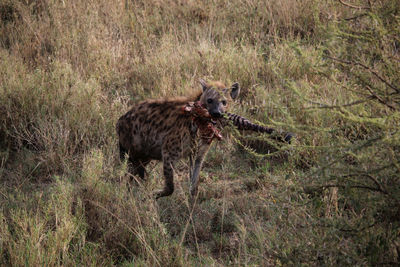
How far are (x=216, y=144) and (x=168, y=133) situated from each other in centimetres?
101

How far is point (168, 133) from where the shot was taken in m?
5.43

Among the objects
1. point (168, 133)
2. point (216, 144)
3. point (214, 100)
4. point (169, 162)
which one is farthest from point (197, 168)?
point (216, 144)

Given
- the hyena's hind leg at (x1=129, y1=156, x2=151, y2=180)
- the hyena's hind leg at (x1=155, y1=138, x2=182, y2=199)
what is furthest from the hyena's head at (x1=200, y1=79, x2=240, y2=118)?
the hyena's hind leg at (x1=129, y1=156, x2=151, y2=180)

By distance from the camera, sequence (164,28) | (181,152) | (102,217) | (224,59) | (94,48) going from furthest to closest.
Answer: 1. (164,28)
2. (94,48)
3. (224,59)
4. (181,152)
5. (102,217)

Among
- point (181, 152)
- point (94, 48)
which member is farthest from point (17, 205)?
point (94, 48)

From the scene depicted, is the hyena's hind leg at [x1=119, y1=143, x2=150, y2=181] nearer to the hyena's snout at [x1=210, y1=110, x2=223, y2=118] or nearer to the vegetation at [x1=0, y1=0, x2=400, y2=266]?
the vegetation at [x1=0, y1=0, x2=400, y2=266]

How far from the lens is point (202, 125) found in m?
5.38

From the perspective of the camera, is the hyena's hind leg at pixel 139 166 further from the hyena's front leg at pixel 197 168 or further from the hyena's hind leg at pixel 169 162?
the hyena's front leg at pixel 197 168

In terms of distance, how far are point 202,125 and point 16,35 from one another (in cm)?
468

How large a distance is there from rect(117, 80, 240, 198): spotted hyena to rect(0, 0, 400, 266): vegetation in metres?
0.22

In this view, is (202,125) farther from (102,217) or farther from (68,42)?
(68,42)

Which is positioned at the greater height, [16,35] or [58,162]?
[16,35]

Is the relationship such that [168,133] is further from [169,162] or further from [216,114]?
[216,114]

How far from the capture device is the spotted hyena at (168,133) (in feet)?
17.5
